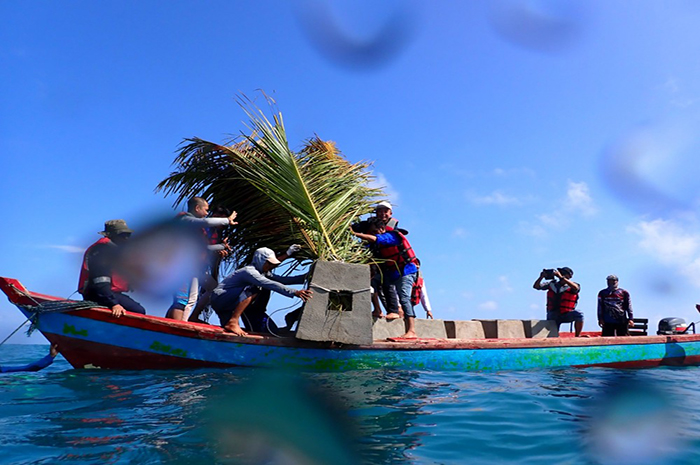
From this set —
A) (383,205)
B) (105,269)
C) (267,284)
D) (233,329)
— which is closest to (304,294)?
(267,284)

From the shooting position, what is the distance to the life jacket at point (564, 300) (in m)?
9.77

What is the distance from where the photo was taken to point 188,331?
20.5ft

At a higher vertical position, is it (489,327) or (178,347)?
(489,327)

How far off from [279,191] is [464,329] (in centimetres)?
452

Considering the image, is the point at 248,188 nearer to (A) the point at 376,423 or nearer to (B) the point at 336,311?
(B) the point at 336,311

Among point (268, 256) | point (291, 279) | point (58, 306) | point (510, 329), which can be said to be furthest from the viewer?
point (510, 329)

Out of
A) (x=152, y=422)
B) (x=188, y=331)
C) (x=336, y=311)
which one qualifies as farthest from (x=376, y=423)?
(x=188, y=331)

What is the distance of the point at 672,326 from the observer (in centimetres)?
1114

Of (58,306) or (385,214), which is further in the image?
(385,214)

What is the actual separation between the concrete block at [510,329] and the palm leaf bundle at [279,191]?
138 inches

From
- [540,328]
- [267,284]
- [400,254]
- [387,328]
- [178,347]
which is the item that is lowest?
[178,347]

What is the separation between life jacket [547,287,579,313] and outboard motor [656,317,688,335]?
3.18 meters

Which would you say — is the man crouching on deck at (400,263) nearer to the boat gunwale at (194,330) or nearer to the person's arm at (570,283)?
the boat gunwale at (194,330)

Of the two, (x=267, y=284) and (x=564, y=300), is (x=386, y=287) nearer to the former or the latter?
(x=267, y=284)
